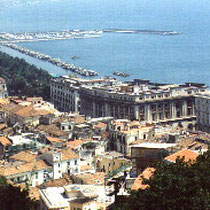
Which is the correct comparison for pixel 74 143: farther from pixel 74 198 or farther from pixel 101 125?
pixel 74 198

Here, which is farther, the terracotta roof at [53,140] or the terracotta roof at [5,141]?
the terracotta roof at [53,140]

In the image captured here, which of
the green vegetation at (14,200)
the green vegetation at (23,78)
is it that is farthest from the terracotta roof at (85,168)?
the green vegetation at (23,78)

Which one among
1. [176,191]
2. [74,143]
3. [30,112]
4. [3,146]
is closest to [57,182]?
[3,146]

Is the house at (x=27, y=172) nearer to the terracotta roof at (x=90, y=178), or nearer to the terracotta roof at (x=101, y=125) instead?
the terracotta roof at (x=90, y=178)

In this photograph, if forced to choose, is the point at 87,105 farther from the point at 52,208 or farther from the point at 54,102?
the point at 52,208

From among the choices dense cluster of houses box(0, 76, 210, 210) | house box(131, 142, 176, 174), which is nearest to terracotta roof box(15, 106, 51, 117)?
dense cluster of houses box(0, 76, 210, 210)

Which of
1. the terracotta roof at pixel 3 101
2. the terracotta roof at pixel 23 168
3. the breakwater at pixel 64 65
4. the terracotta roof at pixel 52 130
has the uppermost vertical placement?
the breakwater at pixel 64 65

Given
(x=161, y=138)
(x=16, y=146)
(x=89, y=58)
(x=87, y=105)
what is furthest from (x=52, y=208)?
(x=89, y=58)
